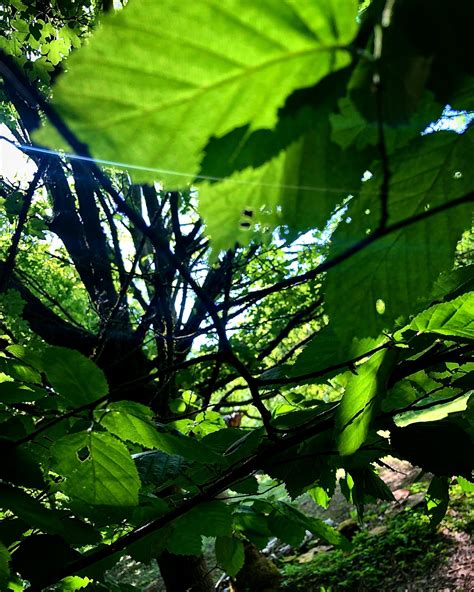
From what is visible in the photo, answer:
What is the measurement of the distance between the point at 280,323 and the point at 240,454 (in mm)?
3970

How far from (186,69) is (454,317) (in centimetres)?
46

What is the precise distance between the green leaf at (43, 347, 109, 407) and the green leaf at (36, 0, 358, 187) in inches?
19.1

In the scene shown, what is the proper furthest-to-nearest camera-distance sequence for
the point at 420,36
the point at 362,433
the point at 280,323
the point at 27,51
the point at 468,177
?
the point at 280,323 → the point at 27,51 → the point at 362,433 → the point at 468,177 → the point at 420,36

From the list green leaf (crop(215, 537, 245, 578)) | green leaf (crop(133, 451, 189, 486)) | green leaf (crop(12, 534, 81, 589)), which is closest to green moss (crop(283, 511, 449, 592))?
green leaf (crop(215, 537, 245, 578))

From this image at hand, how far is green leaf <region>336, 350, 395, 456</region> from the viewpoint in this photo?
49 cm

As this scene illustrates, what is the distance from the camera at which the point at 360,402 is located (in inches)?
19.4

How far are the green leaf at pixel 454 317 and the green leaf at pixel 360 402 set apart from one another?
0.07 metres

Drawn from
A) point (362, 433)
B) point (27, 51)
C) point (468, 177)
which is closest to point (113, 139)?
point (468, 177)

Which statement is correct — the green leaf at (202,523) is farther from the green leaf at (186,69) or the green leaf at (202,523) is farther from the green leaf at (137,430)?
the green leaf at (186,69)

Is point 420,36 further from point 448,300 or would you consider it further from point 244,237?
point 448,300

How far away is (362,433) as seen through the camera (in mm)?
490

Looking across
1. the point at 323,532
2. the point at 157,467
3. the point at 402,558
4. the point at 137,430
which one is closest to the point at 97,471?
the point at 137,430

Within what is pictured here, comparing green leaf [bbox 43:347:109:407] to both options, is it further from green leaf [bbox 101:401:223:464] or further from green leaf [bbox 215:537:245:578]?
green leaf [bbox 215:537:245:578]

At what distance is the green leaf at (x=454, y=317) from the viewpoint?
0.51 metres
